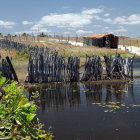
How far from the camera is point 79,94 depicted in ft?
29.7

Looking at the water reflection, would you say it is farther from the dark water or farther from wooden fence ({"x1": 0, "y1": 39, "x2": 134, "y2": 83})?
wooden fence ({"x1": 0, "y1": 39, "x2": 134, "y2": 83})

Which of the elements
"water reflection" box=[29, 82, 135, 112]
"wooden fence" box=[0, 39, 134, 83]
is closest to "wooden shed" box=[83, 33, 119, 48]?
"wooden fence" box=[0, 39, 134, 83]

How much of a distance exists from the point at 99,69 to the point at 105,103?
4.14m

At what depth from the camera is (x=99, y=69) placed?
1157 centimetres

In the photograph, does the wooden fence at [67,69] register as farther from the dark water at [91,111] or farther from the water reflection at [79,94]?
the dark water at [91,111]

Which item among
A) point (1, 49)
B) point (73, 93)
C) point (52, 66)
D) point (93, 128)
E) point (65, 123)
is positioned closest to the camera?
point (93, 128)

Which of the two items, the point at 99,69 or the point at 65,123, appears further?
the point at 99,69

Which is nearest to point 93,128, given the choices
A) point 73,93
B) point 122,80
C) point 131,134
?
point 131,134

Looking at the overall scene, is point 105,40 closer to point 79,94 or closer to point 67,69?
point 67,69

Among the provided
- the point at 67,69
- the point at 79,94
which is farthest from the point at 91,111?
the point at 67,69

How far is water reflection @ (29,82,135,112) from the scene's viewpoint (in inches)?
305

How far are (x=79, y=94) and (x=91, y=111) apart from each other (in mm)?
2265

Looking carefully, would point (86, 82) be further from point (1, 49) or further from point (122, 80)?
point (1, 49)

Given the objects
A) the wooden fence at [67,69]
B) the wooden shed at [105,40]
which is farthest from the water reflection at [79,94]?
the wooden shed at [105,40]
